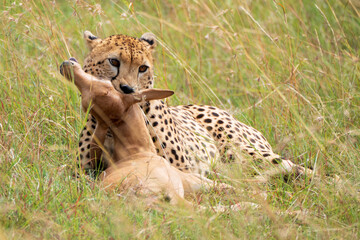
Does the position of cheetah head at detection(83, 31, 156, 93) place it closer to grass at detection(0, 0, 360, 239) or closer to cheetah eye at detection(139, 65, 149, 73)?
cheetah eye at detection(139, 65, 149, 73)

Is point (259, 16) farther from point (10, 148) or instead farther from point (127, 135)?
point (10, 148)

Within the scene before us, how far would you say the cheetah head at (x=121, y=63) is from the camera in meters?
3.52

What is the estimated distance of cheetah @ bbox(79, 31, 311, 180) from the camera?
3.53 metres

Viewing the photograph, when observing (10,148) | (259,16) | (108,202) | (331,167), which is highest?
(259,16)

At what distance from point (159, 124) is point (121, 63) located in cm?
51

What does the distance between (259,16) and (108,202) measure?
3.92 meters

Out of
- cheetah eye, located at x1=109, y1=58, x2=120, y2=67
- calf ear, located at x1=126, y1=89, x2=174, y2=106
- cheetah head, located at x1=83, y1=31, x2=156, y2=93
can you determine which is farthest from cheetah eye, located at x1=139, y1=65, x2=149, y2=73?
calf ear, located at x1=126, y1=89, x2=174, y2=106

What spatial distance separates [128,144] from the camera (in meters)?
3.34

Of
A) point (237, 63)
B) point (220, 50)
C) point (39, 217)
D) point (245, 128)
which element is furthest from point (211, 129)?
point (39, 217)

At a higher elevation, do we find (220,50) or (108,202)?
(220,50)

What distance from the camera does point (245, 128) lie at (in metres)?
4.46

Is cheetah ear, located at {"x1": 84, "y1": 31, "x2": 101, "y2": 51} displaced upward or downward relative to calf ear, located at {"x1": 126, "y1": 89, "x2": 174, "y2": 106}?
upward

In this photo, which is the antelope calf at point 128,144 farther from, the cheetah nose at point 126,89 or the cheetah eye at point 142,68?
the cheetah eye at point 142,68

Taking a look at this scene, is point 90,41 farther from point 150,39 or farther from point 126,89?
point 126,89
